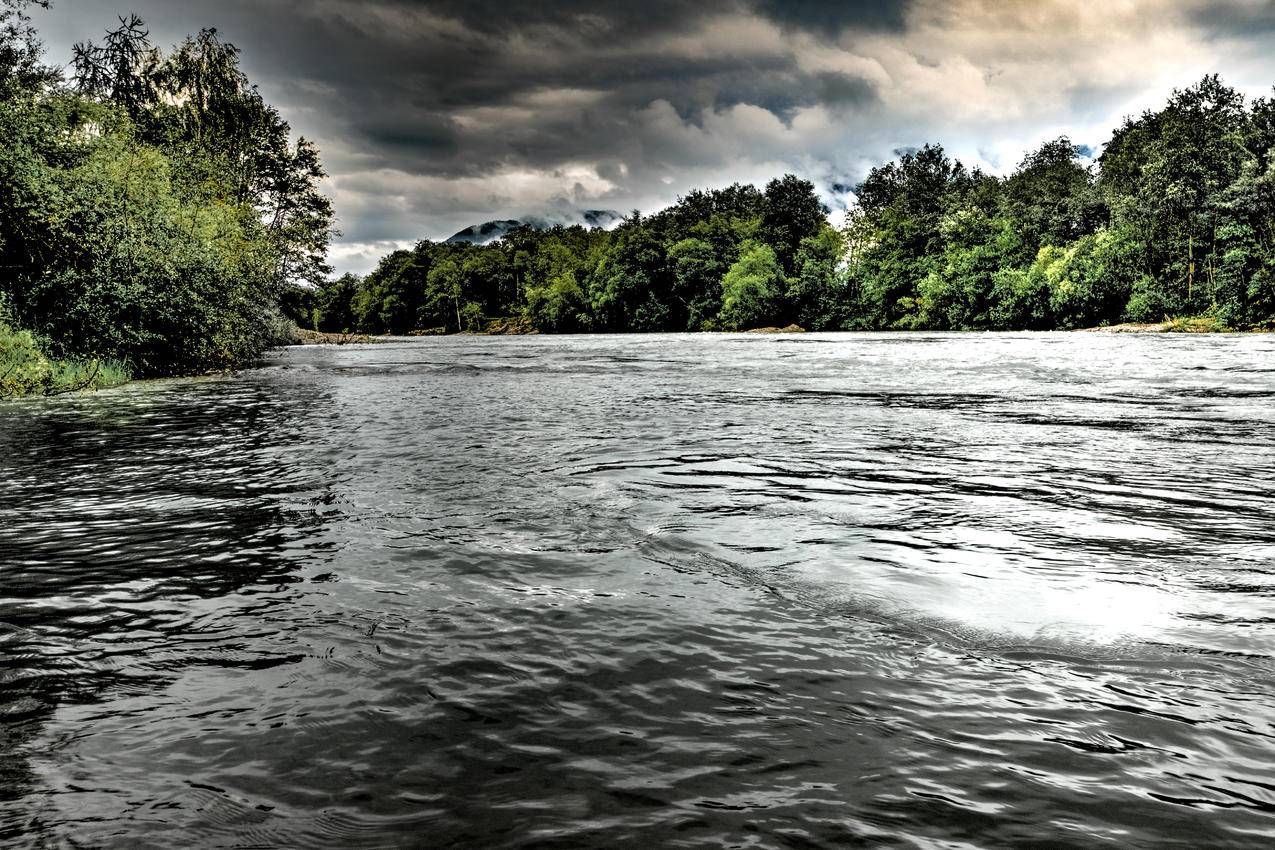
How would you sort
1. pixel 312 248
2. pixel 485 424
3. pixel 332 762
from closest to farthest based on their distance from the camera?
pixel 332 762, pixel 485 424, pixel 312 248

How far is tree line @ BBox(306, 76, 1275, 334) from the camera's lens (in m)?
68.4

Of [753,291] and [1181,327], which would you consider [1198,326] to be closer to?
[1181,327]

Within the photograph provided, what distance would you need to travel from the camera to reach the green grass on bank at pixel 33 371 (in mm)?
23188

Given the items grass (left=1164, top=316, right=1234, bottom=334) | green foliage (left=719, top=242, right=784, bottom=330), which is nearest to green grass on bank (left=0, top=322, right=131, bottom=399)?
grass (left=1164, top=316, right=1234, bottom=334)

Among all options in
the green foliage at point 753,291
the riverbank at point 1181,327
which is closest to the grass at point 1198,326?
the riverbank at point 1181,327

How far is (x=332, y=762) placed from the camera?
376cm

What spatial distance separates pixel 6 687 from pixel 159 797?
5.90 feet

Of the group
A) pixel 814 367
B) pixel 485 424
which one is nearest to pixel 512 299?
pixel 814 367

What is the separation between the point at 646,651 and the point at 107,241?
28.3 metres

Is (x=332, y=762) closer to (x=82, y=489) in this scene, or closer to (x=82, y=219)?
(x=82, y=489)

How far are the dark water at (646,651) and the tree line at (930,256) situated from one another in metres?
58.8

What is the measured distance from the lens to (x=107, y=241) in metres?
26.4

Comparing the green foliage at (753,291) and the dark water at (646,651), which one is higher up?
the green foliage at (753,291)

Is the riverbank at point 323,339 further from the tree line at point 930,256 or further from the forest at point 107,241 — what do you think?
the forest at point 107,241
